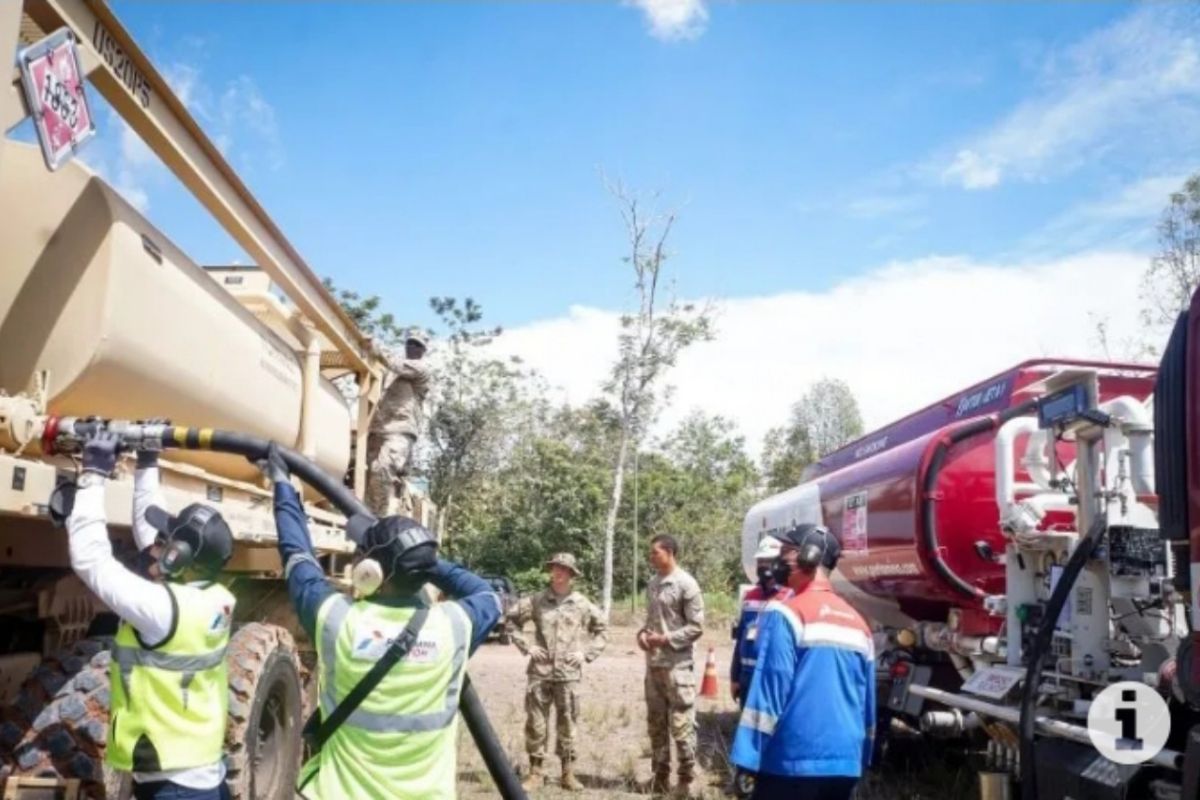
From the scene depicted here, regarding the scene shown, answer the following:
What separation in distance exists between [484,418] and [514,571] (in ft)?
14.1

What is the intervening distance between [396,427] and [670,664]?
112 inches

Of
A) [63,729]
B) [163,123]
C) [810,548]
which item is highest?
[163,123]

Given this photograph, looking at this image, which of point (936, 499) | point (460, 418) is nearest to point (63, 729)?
point (936, 499)

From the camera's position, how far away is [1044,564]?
6.03 metres

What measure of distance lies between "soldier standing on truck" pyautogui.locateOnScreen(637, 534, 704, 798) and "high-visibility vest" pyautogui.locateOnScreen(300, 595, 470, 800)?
15.5 feet

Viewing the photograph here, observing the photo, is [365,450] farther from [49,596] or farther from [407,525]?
[407,525]

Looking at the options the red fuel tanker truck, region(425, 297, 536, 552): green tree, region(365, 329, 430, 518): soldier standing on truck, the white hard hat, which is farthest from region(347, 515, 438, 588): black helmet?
region(425, 297, 536, 552): green tree

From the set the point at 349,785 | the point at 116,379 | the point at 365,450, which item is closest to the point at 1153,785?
the point at 349,785

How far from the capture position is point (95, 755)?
A: 3904 millimetres

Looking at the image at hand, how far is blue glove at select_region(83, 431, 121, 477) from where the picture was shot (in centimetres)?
343

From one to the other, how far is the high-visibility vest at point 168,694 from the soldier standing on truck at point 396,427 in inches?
181

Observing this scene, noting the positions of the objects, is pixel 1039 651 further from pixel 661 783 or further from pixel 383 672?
pixel 661 783

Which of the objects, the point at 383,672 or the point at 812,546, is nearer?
the point at 383,672

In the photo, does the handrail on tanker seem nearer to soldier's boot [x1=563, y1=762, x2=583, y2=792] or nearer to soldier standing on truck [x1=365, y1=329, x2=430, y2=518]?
soldier standing on truck [x1=365, y1=329, x2=430, y2=518]
